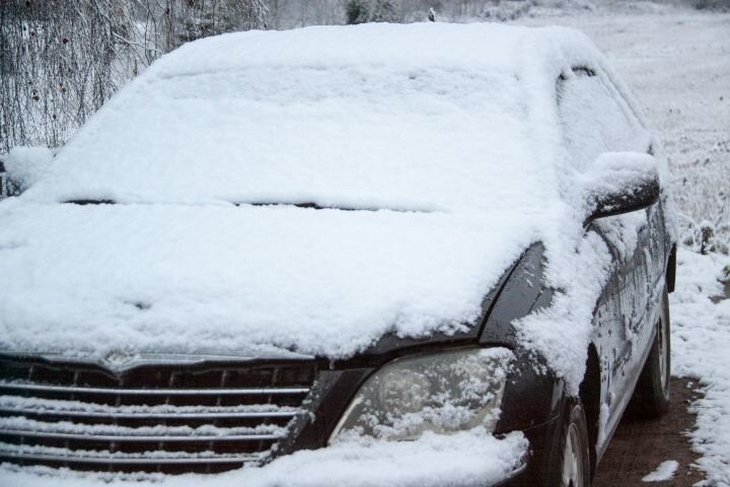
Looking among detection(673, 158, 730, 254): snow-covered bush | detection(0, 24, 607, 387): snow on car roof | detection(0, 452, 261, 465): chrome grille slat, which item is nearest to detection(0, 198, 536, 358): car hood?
detection(0, 24, 607, 387): snow on car roof

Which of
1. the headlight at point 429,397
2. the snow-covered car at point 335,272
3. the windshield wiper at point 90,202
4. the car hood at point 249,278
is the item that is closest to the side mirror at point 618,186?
the snow-covered car at point 335,272

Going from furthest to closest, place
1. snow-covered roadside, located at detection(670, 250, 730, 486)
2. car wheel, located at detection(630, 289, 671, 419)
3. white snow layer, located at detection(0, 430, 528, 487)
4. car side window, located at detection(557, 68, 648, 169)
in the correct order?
car wheel, located at detection(630, 289, 671, 419) < snow-covered roadside, located at detection(670, 250, 730, 486) < car side window, located at detection(557, 68, 648, 169) < white snow layer, located at detection(0, 430, 528, 487)

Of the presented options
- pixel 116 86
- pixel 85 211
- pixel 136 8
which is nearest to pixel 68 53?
pixel 116 86

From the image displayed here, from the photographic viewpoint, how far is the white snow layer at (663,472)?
3.97 m

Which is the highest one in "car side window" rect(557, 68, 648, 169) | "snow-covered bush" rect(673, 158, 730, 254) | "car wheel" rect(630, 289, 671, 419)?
"car side window" rect(557, 68, 648, 169)

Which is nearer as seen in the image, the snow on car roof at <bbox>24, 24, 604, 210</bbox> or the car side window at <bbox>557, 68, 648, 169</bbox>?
the snow on car roof at <bbox>24, 24, 604, 210</bbox>

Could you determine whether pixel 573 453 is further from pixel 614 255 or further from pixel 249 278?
pixel 249 278

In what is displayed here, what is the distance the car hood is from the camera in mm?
2350

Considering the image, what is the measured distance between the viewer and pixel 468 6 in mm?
95375

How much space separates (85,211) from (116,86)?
233 inches

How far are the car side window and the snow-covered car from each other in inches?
1.2

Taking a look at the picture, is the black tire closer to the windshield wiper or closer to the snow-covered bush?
the windshield wiper

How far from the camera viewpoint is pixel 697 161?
16.4 m

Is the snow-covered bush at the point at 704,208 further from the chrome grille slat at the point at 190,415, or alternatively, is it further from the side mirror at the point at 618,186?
the chrome grille slat at the point at 190,415
